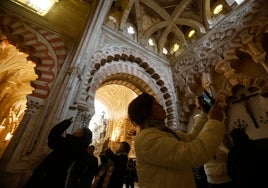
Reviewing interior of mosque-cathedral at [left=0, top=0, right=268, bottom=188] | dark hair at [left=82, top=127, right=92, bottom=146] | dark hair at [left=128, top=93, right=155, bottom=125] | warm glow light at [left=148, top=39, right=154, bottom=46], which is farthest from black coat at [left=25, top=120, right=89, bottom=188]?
warm glow light at [left=148, top=39, right=154, bottom=46]

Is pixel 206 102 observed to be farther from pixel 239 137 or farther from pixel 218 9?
pixel 218 9

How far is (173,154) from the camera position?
0.88 metres

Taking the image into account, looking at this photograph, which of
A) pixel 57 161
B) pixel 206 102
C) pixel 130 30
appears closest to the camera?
pixel 206 102

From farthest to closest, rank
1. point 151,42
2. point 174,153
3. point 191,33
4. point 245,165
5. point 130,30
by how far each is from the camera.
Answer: point 151,42, point 191,33, point 130,30, point 245,165, point 174,153

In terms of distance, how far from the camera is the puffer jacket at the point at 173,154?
862 millimetres

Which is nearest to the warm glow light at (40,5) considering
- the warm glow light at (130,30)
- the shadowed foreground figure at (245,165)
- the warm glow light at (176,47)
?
the warm glow light at (130,30)

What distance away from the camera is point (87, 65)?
4961 millimetres

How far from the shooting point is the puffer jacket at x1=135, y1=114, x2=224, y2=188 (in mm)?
862

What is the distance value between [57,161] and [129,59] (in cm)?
539

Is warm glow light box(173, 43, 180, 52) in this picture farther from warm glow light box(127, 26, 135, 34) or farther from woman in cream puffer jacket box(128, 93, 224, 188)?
woman in cream puffer jacket box(128, 93, 224, 188)

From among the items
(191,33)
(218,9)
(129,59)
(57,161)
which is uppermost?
(218,9)

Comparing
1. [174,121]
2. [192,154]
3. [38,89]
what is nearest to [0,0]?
[38,89]

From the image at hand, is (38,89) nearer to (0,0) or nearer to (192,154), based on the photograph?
(0,0)

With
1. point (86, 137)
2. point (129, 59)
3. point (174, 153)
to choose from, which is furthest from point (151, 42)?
point (174, 153)
